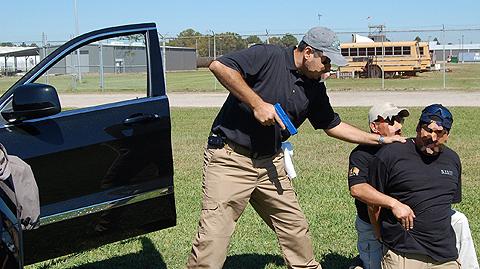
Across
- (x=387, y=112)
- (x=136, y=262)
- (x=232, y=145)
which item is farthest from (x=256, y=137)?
(x=136, y=262)

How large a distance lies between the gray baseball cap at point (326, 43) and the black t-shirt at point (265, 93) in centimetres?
20

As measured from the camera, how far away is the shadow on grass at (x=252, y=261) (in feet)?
15.4

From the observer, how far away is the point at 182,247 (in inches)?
202

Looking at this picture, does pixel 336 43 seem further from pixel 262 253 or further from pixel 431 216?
pixel 262 253

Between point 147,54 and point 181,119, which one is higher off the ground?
point 147,54

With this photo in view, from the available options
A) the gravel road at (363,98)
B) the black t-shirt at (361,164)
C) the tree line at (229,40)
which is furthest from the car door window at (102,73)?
the tree line at (229,40)

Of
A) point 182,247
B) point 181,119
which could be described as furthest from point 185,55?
point 182,247

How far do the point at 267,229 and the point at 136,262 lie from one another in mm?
1255

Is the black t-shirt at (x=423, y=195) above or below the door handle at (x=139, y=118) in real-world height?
below

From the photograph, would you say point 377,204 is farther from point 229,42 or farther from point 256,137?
point 229,42

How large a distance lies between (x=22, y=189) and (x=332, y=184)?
470cm

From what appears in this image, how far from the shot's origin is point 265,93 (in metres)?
3.62

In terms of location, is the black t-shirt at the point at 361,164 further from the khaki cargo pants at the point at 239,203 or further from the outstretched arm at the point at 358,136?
the khaki cargo pants at the point at 239,203

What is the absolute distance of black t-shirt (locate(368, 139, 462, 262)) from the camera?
360 cm
